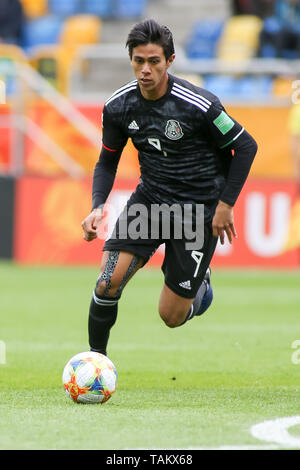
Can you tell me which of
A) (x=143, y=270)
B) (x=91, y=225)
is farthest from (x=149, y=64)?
(x=143, y=270)

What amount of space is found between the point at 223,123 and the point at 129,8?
15.8 meters

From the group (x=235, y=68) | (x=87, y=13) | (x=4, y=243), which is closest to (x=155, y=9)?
(x=87, y=13)

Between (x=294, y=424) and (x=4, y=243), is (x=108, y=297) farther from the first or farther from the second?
(x=4, y=243)

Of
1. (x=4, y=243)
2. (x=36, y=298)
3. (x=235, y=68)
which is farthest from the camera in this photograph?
(x=235, y=68)

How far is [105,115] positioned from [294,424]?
99.8 inches

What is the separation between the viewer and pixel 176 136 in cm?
661

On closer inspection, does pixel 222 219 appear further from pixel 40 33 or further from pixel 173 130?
pixel 40 33

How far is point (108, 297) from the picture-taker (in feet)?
21.5

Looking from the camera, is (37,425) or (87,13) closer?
(37,425)

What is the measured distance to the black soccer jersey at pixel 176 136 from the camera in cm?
654

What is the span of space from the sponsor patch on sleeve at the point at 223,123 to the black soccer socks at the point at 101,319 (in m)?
1.31

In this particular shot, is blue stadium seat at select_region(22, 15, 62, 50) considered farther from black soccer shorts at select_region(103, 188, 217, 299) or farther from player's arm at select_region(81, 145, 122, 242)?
black soccer shorts at select_region(103, 188, 217, 299)

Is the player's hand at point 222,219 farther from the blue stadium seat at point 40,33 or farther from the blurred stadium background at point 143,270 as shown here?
the blue stadium seat at point 40,33

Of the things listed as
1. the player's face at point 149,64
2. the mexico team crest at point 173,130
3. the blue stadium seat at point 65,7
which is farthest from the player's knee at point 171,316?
the blue stadium seat at point 65,7
